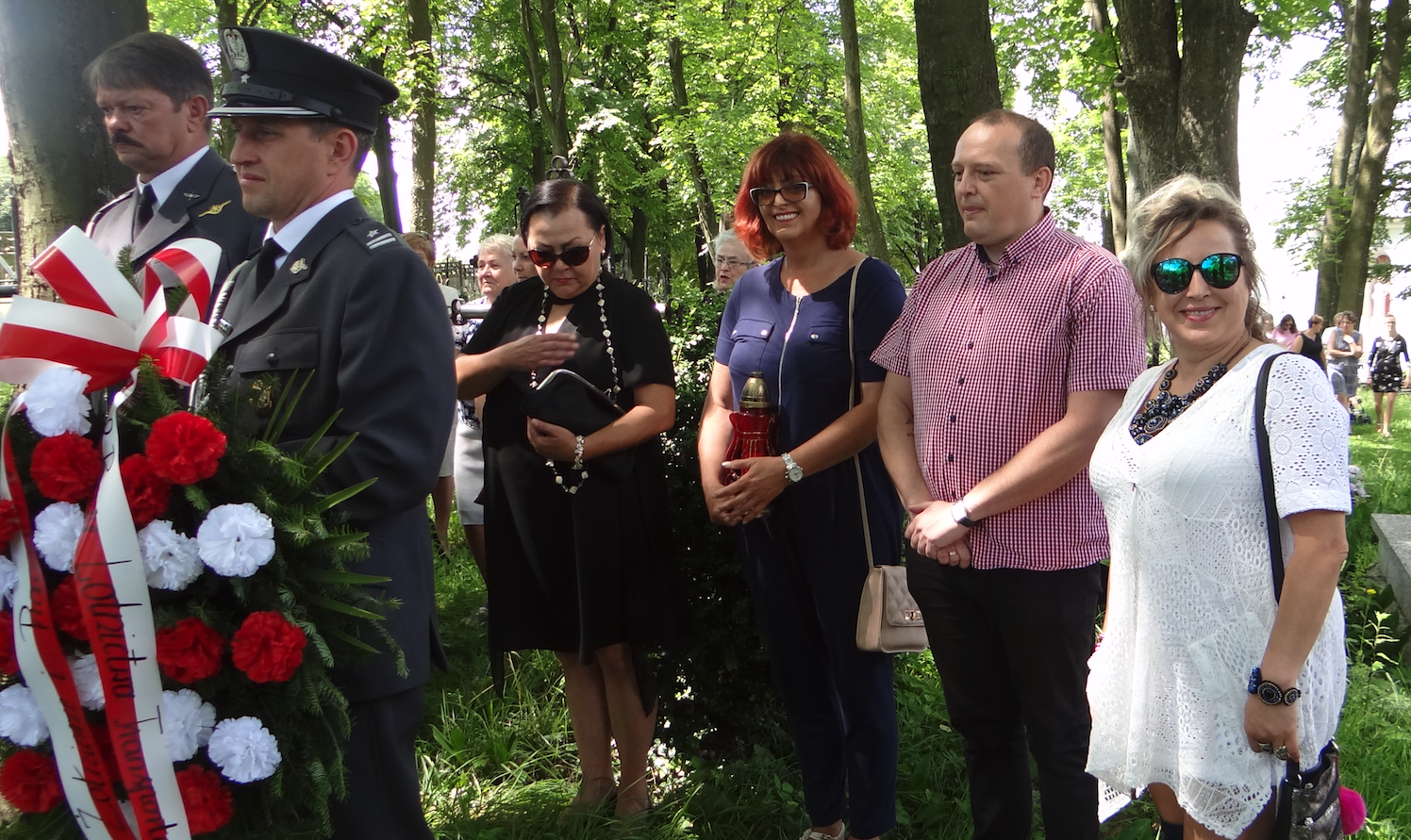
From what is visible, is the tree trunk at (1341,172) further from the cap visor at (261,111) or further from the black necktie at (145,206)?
the cap visor at (261,111)

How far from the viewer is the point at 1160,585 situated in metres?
2.34

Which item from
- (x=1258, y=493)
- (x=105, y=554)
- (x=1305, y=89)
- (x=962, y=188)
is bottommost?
(x=1258, y=493)

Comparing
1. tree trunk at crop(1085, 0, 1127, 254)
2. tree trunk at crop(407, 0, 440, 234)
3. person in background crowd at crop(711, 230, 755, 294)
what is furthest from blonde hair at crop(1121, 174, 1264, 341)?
tree trunk at crop(407, 0, 440, 234)

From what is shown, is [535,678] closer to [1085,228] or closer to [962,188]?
[962,188]

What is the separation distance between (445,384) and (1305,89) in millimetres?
28581

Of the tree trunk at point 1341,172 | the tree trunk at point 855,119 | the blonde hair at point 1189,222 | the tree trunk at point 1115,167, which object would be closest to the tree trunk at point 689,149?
the tree trunk at point 855,119

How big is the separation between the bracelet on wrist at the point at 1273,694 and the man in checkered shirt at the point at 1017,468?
66cm

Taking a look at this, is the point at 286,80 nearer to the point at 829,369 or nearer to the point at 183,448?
the point at 183,448

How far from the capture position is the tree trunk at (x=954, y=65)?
457 centimetres

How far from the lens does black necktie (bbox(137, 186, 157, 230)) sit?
3.22 meters

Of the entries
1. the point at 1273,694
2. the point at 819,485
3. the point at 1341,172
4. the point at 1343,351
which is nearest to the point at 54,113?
the point at 819,485

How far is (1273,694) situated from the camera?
2.09 m

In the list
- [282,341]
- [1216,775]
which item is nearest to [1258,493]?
[1216,775]

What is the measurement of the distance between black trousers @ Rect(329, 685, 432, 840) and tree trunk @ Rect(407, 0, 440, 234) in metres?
12.9
